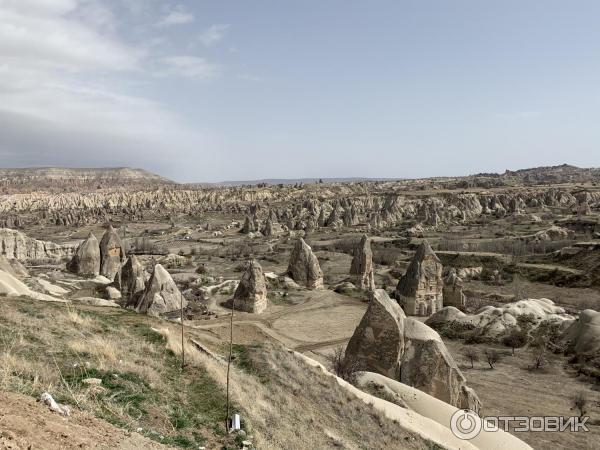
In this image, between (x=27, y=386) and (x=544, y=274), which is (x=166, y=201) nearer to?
(x=544, y=274)

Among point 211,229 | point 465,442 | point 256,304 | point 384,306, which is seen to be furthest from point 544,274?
point 211,229

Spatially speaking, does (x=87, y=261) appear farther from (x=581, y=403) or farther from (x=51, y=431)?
(x=51, y=431)

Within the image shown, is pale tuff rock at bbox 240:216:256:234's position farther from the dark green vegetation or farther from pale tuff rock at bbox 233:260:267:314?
the dark green vegetation

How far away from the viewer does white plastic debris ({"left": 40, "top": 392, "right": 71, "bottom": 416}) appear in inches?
237

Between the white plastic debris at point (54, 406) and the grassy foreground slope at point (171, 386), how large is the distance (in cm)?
29

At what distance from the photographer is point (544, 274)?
47.4 m

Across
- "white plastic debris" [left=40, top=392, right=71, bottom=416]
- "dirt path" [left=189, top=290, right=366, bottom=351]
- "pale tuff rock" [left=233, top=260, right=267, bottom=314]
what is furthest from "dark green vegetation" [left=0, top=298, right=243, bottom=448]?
"pale tuff rock" [left=233, top=260, right=267, bottom=314]

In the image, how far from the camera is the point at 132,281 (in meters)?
29.3

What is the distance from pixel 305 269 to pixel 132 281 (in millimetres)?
13463

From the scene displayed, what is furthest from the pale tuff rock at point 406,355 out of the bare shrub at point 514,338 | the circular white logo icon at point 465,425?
the bare shrub at point 514,338

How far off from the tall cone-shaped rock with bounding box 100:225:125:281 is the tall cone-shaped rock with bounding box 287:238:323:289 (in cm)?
1538

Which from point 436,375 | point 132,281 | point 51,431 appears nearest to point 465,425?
point 436,375

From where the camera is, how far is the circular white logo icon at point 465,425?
12586mm

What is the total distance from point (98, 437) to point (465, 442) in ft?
32.8
